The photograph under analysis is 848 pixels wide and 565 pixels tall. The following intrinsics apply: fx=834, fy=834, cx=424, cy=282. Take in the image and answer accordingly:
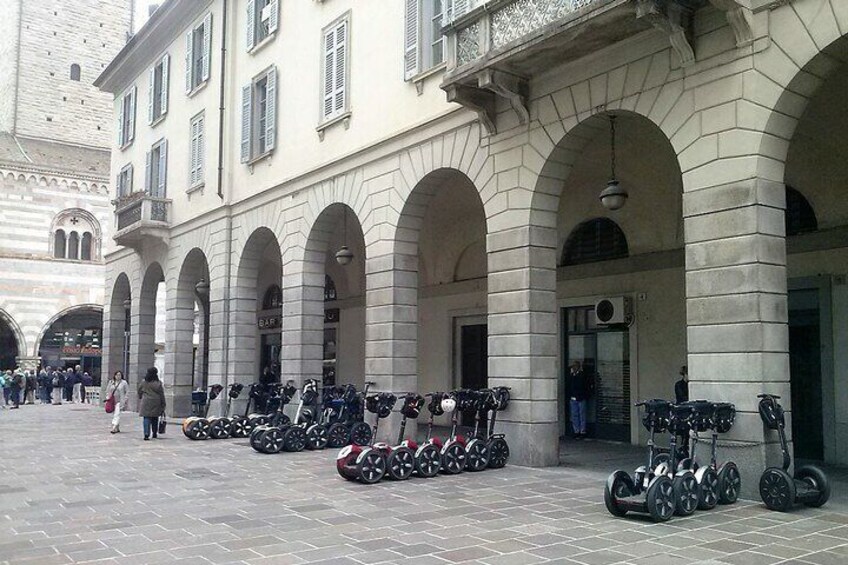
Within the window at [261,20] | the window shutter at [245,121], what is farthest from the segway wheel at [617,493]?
the window at [261,20]

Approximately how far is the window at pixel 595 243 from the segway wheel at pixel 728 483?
7.63 m

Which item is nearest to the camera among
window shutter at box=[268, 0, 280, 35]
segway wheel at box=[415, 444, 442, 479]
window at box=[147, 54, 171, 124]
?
segway wheel at box=[415, 444, 442, 479]

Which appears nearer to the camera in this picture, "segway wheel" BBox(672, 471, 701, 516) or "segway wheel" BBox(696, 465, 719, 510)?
"segway wheel" BBox(672, 471, 701, 516)

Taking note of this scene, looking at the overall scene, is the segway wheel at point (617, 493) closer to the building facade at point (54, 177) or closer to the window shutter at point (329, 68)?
the window shutter at point (329, 68)

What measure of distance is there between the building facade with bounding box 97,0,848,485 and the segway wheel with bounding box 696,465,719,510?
720mm

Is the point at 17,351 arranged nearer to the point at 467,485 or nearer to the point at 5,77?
the point at 5,77

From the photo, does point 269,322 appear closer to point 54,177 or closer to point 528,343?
point 528,343

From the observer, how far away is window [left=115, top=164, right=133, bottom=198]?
31062 millimetres

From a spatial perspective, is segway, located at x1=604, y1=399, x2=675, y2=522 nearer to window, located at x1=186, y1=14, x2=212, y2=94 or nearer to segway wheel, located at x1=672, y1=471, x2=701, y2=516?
segway wheel, located at x1=672, y1=471, x2=701, y2=516

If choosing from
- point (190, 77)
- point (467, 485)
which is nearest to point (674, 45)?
point (467, 485)

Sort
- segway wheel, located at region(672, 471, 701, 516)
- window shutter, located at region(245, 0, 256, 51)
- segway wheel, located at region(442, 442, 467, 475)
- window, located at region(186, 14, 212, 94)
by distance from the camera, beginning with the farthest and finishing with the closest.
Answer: window, located at region(186, 14, 212, 94) → window shutter, located at region(245, 0, 256, 51) → segway wheel, located at region(442, 442, 467, 475) → segway wheel, located at region(672, 471, 701, 516)

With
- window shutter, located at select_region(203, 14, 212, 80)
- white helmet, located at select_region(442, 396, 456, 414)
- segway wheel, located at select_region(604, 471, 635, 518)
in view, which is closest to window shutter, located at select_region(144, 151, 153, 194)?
window shutter, located at select_region(203, 14, 212, 80)

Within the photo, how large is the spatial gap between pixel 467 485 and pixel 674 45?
6.36 m

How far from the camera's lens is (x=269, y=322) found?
29.1m
